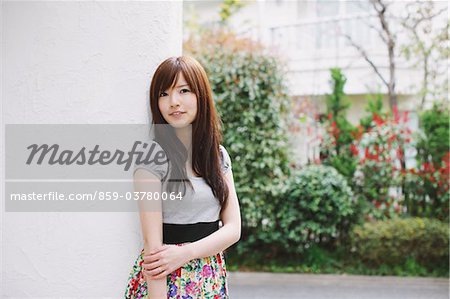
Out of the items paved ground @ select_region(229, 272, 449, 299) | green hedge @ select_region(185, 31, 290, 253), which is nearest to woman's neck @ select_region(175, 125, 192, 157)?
paved ground @ select_region(229, 272, 449, 299)

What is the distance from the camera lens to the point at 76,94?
6.20 ft

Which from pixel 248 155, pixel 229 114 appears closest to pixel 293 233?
pixel 248 155

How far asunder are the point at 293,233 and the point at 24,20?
3.83 metres

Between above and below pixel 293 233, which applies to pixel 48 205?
above

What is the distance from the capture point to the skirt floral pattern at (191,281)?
1783 millimetres

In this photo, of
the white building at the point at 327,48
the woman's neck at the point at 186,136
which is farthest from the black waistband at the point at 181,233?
the white building at the point at 327,48

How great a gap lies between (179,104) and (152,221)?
0.39 metres

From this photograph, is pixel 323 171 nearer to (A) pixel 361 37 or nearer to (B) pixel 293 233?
(B) pixel 293 233

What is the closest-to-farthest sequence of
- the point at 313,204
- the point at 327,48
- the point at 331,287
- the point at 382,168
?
the point at 331,287 → the point at 313,204 → the point at 382,168 → the point at 327,48

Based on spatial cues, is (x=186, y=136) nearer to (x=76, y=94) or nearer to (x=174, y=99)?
(x=174, y=99)

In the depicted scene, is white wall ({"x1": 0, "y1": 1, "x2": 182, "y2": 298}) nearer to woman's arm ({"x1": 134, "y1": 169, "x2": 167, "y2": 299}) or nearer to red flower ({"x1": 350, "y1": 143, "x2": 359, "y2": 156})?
woman's arm ({"x1": 134, "y1": 169, "x2": 167, "y2": 299})

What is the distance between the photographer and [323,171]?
17.5 feet

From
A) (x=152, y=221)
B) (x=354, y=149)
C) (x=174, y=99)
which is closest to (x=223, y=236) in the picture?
(x=152, y=221)

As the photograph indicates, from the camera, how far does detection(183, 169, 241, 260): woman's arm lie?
1765mm
